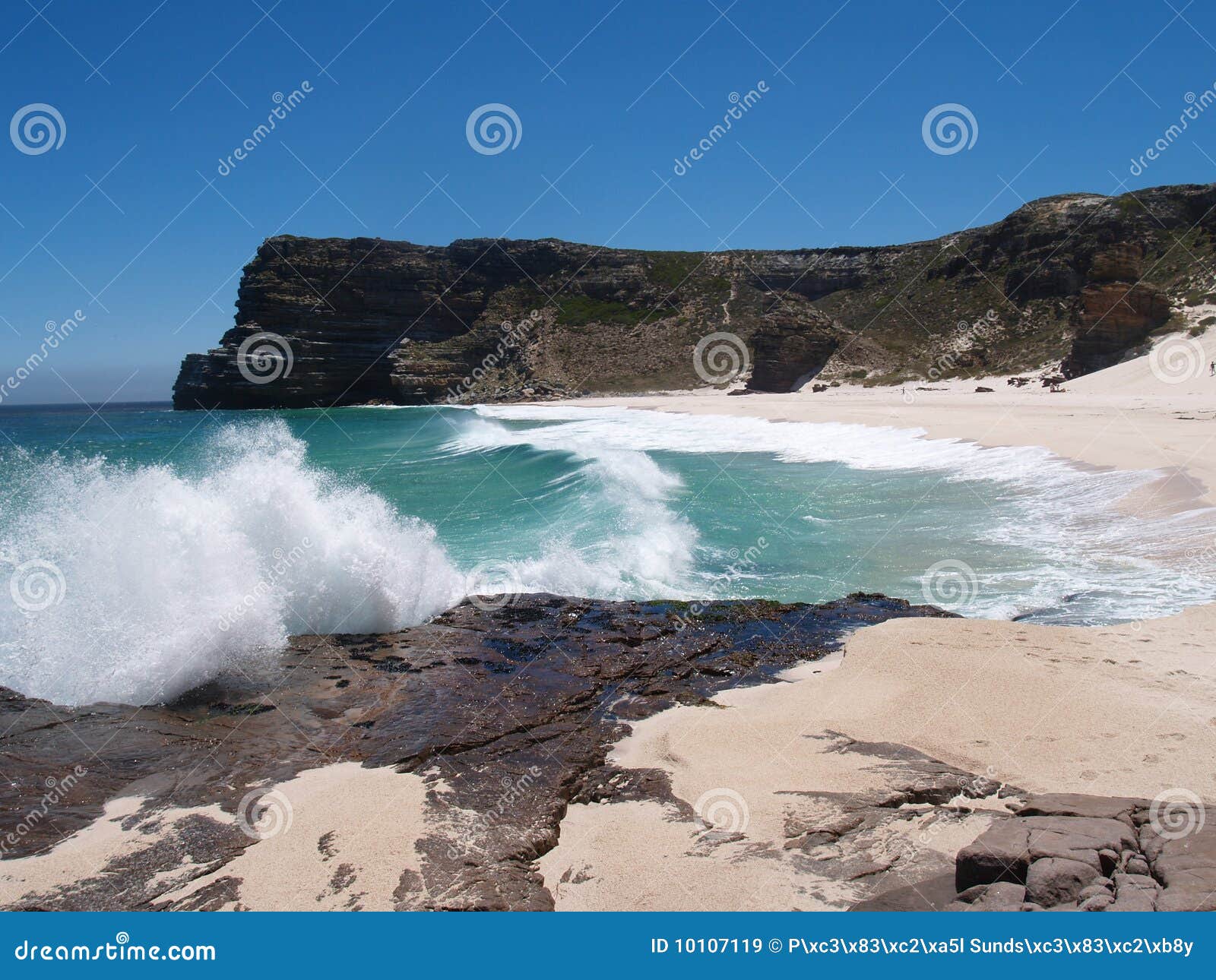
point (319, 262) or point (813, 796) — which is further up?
point (319, 262)

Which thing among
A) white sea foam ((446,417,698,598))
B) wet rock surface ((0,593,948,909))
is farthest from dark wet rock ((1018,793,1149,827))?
white sea foam ((446,417,698,598))

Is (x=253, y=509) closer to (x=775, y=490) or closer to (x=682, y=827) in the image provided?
(x=682, y=827)

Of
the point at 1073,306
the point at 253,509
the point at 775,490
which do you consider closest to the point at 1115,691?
the point at 253,509

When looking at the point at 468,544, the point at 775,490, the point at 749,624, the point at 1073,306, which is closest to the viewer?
the point at 749,624

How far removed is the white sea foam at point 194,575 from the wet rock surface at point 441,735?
0.34 meters

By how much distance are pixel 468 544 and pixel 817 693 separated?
7169 millimetres

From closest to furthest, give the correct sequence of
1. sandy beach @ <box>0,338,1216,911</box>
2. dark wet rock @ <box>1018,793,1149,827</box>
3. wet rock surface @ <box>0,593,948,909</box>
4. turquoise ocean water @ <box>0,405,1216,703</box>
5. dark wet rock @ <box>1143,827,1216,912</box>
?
1. dark wet rock @ <box>1143,827,1216,912</box>
2. dark wet rock @ <box>1018,793,1149,827</box>
3. sandy beach @ <box>0,338,1216,911</box>
4. wet rock surface @ <box>0,593,948,909</box>
5. turquoise ocean water @ <box>0,405,1216,703</box>

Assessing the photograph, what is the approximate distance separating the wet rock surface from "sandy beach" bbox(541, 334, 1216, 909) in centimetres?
19

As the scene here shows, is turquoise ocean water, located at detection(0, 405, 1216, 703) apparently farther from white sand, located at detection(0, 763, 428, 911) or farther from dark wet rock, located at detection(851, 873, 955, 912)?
dark wet rock, located at detection(851, 873, 955, 912)

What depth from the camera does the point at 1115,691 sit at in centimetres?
512

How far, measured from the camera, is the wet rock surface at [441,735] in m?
3.79

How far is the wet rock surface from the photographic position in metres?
3.79

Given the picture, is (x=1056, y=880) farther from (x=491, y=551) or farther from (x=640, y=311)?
(x=640, y=311)

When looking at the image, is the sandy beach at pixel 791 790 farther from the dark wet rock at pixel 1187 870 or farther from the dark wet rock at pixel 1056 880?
the dark wet rock at pixel 1187 870
